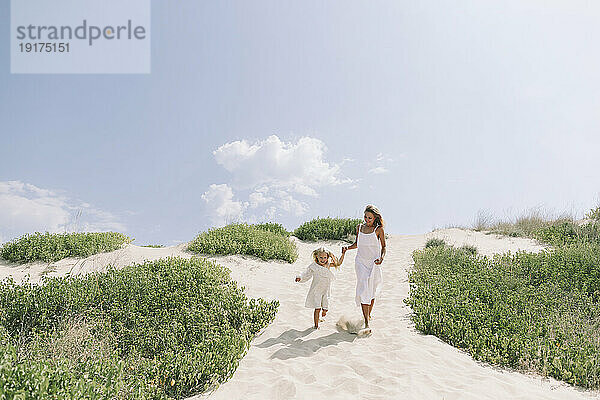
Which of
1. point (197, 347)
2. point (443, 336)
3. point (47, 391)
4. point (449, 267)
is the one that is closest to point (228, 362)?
point (197, 347)

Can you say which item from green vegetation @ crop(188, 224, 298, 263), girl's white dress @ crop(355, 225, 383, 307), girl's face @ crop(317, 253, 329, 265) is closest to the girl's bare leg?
girl's white dress @ crop(355, 225, 383, 307)

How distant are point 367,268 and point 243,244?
6781mm

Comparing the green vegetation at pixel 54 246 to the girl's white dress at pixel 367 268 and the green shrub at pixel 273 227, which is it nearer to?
the green shrub at pixel 273 227

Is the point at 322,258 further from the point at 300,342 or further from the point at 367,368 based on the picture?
the point at 367,368

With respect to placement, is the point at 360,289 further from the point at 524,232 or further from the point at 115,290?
the point at 524,232

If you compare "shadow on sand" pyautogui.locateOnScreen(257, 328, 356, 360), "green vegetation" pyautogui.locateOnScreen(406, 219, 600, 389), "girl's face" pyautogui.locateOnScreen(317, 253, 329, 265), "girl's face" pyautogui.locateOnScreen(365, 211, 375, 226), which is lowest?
"shadow on sand" pyautogui.locateOnScreen(257, 328, 356, 360)

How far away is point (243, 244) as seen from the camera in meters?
12.7

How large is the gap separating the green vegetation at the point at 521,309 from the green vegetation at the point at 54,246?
9.41m

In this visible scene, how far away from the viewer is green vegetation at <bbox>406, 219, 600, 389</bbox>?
19.5 ft

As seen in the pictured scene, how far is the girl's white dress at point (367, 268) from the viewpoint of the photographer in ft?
21.1

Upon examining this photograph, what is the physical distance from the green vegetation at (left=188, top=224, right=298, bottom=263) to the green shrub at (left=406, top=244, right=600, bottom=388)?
13.6ft

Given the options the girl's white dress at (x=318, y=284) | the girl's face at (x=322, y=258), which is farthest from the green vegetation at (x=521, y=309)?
the girl's face at (x=322, y=258)

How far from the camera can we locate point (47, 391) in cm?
358

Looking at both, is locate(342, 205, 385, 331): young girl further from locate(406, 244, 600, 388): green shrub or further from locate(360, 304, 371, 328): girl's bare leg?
locate(406, 244, 600, 388): green shrub
